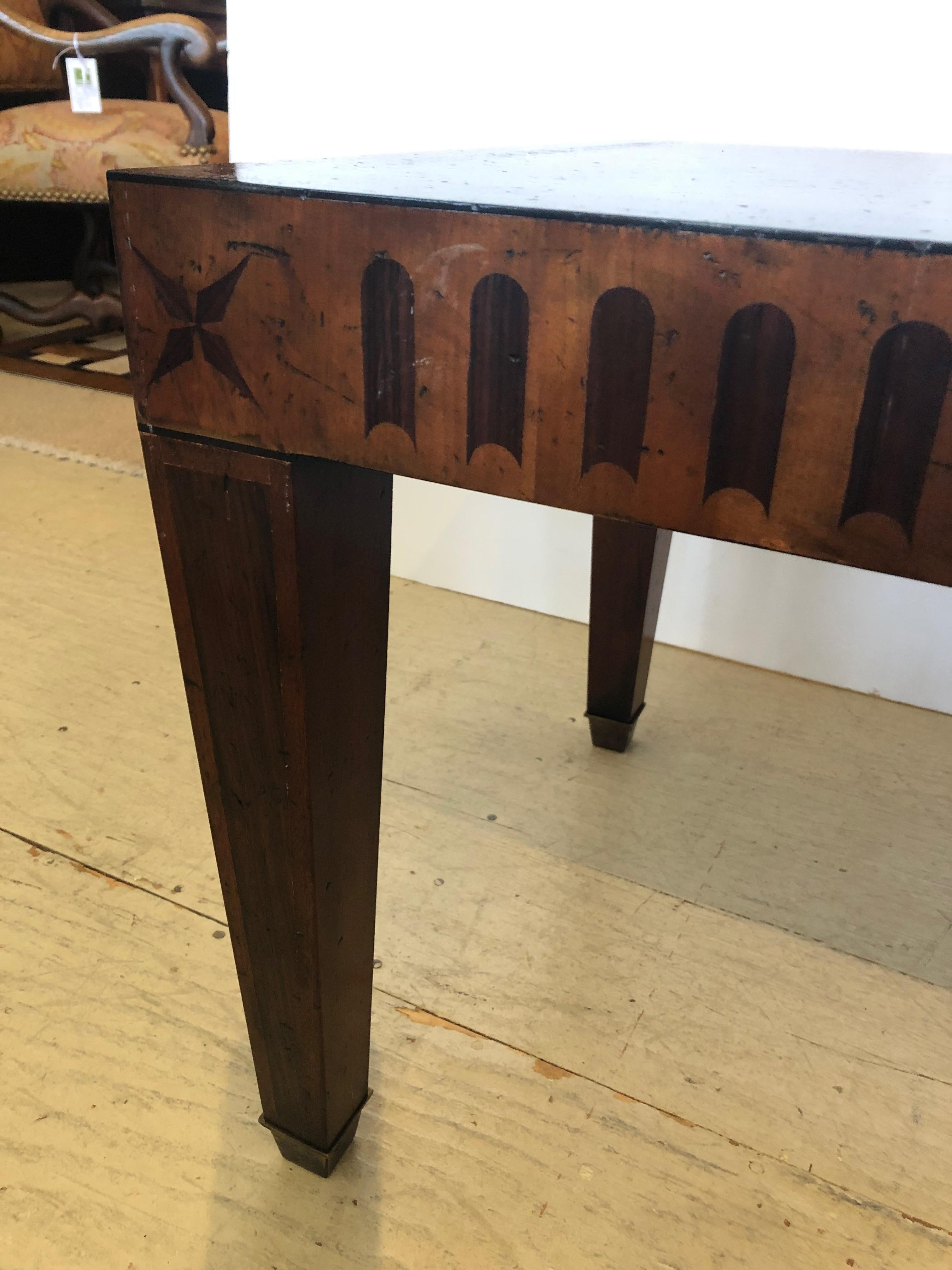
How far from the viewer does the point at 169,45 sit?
210 cm

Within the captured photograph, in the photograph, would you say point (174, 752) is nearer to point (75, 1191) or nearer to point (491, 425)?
point (75, 1191)

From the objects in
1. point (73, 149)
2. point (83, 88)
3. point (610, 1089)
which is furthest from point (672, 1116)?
point (83, 88)

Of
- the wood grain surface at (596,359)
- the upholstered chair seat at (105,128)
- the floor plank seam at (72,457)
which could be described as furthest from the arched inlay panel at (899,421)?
the upholstered chair seat at (105,128)

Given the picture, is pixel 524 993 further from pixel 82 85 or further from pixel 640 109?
pixel 82 85

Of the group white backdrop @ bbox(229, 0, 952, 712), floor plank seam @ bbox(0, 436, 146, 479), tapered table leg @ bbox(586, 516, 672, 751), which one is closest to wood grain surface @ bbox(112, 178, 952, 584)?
tapered table leg @ bbox(586, 516, 672, 751)

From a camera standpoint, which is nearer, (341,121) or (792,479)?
(792,479)

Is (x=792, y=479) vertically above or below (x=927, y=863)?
above

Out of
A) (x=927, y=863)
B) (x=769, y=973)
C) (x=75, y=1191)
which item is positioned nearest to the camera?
(x=75, y=1191)

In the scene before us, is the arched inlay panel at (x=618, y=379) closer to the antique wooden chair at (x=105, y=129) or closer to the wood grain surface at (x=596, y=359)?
the wood grain surface at (x=596, y=359)

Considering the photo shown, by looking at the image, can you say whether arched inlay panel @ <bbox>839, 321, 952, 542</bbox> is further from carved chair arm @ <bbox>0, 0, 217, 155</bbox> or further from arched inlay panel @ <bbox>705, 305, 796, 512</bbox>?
carved chair arm @ <bbox>0, 0, 217, 155</bbox>

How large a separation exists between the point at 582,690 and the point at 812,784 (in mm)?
273

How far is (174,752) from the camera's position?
99cm

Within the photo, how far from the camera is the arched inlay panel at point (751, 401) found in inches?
11.1

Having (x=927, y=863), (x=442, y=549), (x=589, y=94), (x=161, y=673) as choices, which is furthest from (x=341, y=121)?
(x=927, y=863)
